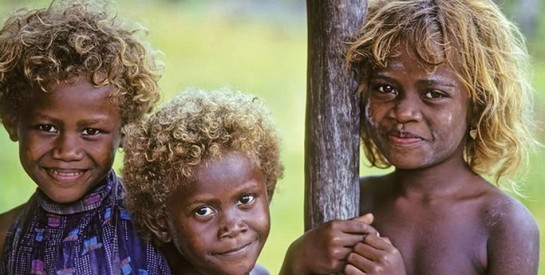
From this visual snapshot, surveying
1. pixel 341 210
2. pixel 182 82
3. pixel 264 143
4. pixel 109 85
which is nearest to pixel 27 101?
pixel 109 85

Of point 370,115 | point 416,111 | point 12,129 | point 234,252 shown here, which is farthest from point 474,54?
point 12,129

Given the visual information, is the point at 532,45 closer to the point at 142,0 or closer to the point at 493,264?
the point at 142,0

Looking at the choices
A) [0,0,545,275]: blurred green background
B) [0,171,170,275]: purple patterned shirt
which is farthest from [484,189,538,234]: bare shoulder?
[0,0,545,275]: blurred green background

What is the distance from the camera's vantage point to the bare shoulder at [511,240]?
2.76 m

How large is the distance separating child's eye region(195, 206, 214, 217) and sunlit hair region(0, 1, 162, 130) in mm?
403

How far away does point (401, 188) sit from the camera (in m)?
3.06

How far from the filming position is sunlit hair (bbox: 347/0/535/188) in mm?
2809

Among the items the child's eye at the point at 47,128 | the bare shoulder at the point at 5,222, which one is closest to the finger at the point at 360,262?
the child's eye at the point at 47,128

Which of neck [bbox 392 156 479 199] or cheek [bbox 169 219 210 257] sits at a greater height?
neck [bbox 392 156 479 199]

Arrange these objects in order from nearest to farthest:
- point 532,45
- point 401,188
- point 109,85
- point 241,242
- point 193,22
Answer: point 241,242 → point 109,85 → point 401,188 → point 532,45 → point 193,22

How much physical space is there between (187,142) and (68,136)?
0.35 metres

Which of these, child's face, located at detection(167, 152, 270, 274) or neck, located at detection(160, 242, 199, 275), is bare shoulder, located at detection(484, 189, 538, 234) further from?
neck, located at detection(160, 242, 199, 275)

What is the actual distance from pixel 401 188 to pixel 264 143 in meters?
0.50

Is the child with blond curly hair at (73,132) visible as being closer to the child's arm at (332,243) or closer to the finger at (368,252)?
the child's arm at (332,243)
